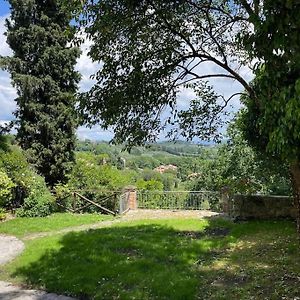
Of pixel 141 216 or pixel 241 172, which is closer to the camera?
pixel 141 216

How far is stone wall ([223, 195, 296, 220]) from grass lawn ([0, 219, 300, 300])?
127 cm

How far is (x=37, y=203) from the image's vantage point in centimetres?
1585

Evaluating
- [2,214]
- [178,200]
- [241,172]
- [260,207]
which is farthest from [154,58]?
[241,172]

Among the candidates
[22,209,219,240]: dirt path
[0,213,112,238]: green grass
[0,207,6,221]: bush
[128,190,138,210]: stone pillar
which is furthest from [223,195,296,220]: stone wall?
[0,207,6,221]: bush

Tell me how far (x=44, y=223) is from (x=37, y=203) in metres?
2.33

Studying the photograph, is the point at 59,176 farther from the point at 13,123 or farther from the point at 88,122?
the point at 88,122

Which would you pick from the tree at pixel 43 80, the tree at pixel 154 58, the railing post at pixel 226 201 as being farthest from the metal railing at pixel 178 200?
the tree at pixel 154 58

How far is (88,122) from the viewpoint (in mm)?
6914

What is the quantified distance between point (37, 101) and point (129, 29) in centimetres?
1482

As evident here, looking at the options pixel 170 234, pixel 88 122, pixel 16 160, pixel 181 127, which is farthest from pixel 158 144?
pixel 16 160

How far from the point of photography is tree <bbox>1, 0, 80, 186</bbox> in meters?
19.8

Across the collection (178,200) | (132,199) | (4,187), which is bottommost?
(178,200)

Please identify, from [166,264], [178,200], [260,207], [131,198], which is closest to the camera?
[166,264]

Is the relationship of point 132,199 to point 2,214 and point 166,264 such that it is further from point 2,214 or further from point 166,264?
point 166,264
